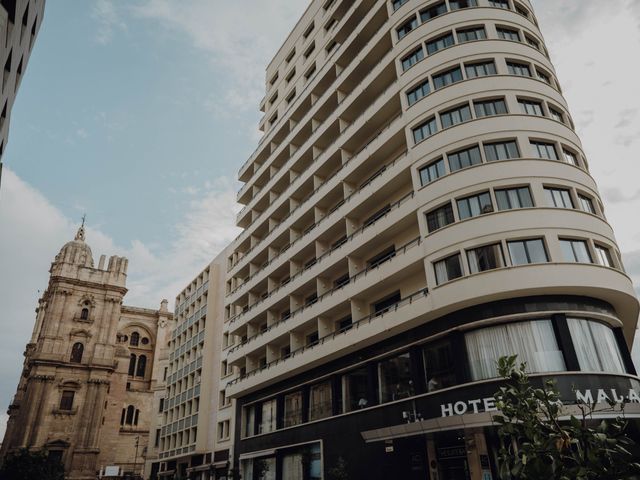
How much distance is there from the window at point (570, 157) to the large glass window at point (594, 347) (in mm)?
8525

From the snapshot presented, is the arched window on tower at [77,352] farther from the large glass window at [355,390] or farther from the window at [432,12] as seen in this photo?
the window at [432,12]

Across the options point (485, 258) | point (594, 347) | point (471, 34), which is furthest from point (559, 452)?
point (471, 34)

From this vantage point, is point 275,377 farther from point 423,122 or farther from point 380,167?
point 423,122

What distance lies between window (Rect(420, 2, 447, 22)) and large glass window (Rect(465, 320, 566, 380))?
63.1 ft

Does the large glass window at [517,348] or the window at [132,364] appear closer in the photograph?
the large glass window at [517,348]

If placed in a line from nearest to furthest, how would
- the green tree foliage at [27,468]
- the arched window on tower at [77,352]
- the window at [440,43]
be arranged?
the window at [440,43], the green tree foliage at [27,468], the arched window on tower at [77,352]

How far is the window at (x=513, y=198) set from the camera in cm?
2216

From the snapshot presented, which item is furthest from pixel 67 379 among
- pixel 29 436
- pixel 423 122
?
pixel 423 122

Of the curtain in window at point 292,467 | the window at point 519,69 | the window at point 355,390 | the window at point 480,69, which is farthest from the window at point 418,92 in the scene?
the curtain in window at point 292,467

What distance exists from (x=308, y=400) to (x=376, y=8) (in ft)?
87.0

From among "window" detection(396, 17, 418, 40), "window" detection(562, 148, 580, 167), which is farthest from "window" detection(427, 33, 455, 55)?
"window" detection(562, 148, 580, 167)

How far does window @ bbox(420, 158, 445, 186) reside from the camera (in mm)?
24638

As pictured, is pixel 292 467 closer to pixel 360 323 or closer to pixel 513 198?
pixel 360 323

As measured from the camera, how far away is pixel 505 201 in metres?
22.3
